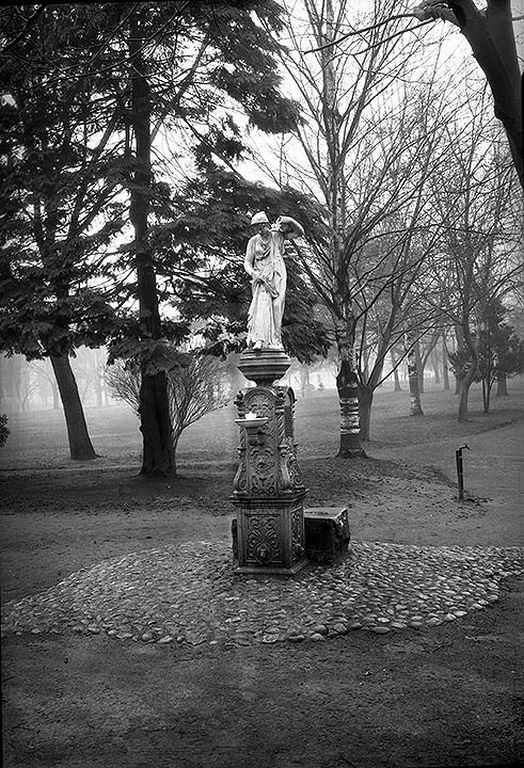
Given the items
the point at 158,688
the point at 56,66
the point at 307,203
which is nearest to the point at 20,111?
the point at 56,66

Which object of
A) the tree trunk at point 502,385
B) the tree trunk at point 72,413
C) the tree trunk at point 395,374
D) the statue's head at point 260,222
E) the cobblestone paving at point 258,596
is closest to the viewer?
the cobblestone paving at point 258,596

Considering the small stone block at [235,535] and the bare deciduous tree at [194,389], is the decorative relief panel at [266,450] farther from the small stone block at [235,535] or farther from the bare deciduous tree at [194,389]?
the bare deciduous tree at [194,389]

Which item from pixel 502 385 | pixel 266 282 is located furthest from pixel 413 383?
pixel 266 282

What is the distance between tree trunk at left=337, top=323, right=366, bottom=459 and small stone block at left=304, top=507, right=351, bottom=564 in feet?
1.53

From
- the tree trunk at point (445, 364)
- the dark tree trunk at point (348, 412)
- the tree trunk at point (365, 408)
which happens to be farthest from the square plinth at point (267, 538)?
the tree trunk at point (445, 364)

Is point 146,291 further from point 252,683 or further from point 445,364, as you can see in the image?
point 252,683

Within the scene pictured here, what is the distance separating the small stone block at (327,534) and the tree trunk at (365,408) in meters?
0.67

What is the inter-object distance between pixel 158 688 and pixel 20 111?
302 cm

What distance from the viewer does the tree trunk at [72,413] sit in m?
3.98

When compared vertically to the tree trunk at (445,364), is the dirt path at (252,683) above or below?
below

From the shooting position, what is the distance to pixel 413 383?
5.00m

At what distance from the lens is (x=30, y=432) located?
3170 mm

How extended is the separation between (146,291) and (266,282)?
951mm

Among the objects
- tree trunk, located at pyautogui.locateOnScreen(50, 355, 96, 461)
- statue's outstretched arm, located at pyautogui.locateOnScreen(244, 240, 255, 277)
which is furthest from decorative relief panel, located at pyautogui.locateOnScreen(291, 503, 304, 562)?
statue's outstretched arm, located at pyautogui.locateOnScreen(244, 240, 255, 277)
